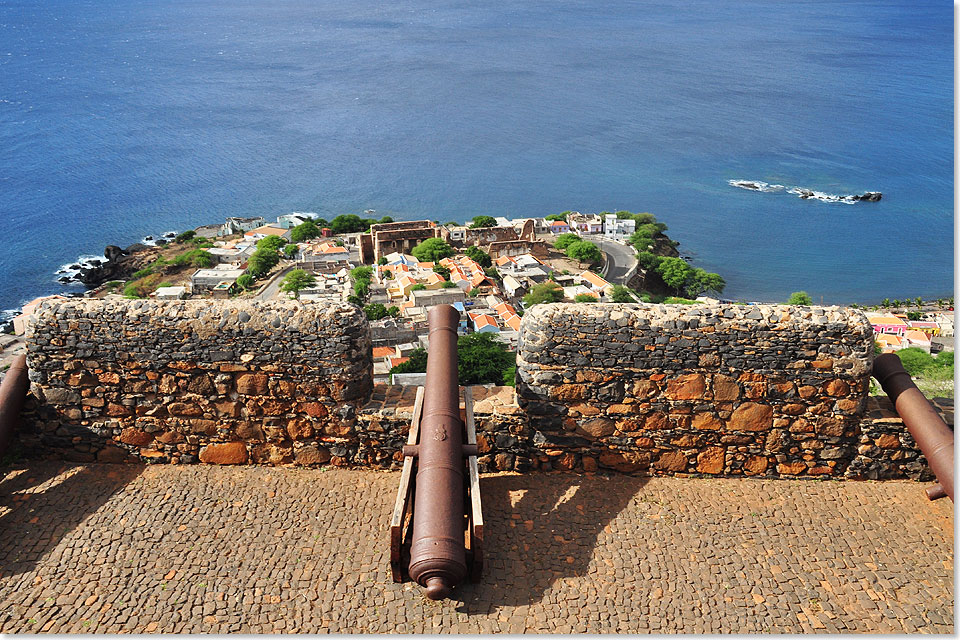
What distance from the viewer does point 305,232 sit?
6950 centimetres

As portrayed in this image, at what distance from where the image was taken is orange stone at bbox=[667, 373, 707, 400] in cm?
655

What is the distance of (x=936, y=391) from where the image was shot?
13.0m

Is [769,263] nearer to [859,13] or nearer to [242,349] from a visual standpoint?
[242,349]

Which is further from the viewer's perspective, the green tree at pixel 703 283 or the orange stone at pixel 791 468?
the green tree at pixel 703 283

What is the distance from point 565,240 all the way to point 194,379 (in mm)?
64174

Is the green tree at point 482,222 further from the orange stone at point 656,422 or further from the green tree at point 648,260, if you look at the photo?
the orange stone at point 656,422

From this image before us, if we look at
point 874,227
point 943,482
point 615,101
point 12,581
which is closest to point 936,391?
point 943,482

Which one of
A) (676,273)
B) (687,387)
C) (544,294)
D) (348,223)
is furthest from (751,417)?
(348,223)

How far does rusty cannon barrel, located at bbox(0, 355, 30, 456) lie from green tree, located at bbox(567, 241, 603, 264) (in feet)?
206

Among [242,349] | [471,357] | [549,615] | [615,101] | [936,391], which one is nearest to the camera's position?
[549,615]

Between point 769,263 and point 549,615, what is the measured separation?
67885mm

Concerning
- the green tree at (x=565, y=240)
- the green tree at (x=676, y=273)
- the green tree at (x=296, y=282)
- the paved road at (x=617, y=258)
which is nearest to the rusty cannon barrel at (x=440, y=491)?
the green tree at (x=296, y=282)

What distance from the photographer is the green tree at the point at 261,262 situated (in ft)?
205

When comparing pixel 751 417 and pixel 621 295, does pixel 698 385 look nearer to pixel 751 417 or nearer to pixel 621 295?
pixel 751 417
